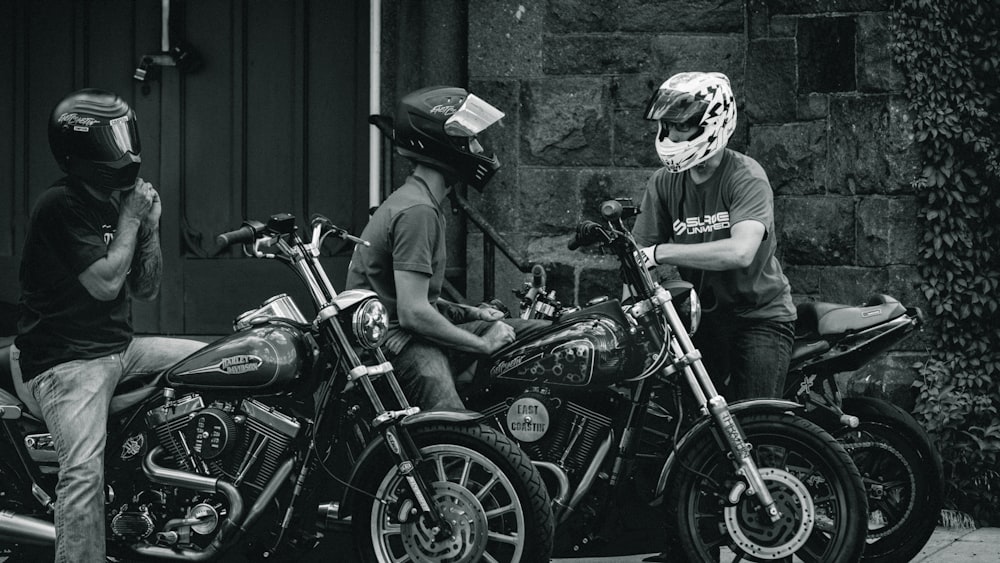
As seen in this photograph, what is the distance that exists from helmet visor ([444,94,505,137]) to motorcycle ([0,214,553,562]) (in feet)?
1.98

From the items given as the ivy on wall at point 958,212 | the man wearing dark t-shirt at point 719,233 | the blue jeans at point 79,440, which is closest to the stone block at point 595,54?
the ivy on wall at point 958,212

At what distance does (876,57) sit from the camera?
21.6 ft

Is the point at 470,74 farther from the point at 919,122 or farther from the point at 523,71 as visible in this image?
the point at 919,122

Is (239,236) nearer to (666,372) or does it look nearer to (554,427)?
(554,427)

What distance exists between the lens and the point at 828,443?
4.44m

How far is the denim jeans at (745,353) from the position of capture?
16.5 feet

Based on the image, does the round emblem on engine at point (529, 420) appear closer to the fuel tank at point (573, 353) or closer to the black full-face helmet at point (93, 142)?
the fuel tank at point (573, 353)

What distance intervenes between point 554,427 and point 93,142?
6.63ft

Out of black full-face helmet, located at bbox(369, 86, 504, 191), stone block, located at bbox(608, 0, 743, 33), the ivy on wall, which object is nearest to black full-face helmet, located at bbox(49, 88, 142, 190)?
black full-face helmet, located at bbox(369, 86, 504, 191)

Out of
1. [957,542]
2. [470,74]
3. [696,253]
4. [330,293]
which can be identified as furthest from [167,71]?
[957,542]

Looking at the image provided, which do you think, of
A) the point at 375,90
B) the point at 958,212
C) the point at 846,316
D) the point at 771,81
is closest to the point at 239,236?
the point at 846,316

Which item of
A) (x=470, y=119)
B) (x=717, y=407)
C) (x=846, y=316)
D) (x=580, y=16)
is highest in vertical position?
(x=580, y=16)

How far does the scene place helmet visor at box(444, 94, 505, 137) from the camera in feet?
15.6

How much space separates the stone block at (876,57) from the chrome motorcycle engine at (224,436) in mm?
3689
